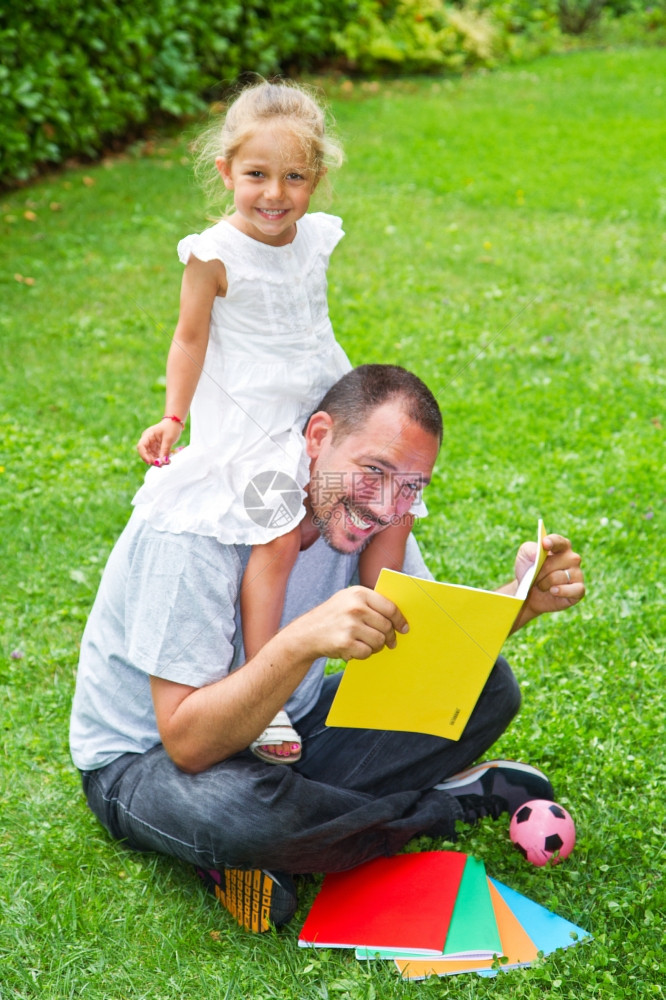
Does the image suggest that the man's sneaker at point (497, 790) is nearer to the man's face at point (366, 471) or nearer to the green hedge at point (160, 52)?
the man's face at point (366, 471)

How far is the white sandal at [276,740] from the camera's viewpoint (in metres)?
2.19

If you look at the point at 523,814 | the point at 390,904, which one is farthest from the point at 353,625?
the point at 523,814

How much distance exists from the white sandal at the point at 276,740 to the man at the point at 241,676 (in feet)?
0.10

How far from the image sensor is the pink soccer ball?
7.47 ft

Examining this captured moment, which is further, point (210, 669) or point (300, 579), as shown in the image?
point (300, 579)

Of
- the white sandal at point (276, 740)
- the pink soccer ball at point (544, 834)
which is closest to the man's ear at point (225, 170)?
the white sandal at point (276, 740)

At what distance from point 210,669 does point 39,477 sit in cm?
227

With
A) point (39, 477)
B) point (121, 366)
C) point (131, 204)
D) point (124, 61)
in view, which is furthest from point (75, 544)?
point (124, 61)

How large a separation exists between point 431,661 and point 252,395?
0.65 metres

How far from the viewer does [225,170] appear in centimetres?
219

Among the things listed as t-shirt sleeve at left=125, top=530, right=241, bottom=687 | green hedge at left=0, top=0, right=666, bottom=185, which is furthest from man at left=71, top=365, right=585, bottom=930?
green hedge at left=0, top=0, right=666, bottom=185

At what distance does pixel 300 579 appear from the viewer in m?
2.32

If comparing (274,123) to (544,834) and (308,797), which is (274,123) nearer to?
(308,797)

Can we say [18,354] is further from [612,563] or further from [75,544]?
[612,563]
